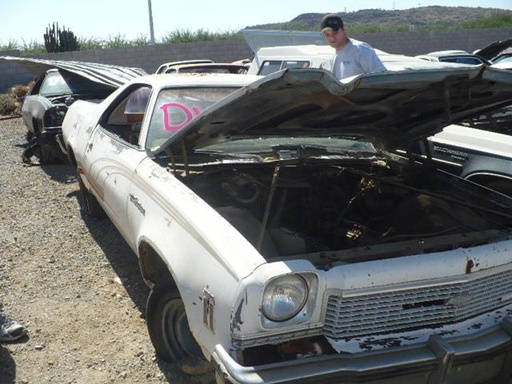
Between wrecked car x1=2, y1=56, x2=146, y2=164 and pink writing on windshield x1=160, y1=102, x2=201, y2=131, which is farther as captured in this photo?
wrecked car x1=2, y1=56, x2=146, y2=164

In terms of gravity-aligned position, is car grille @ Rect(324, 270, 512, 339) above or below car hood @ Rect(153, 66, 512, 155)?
below

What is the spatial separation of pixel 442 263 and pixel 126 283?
270cm

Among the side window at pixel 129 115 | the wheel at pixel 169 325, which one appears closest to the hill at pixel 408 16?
the side window at pixel 129 115

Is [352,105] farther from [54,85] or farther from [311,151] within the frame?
[54,85]

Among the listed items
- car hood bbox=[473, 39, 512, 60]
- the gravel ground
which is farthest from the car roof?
car hood bbox=[473, 39, 512, 60]

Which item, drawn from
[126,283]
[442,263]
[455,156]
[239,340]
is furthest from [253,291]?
[455,156]

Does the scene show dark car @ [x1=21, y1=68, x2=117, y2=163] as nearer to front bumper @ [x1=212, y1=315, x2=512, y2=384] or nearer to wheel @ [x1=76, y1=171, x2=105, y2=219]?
wheel @ [x1=76, y1=171, x2=105, y2=219]

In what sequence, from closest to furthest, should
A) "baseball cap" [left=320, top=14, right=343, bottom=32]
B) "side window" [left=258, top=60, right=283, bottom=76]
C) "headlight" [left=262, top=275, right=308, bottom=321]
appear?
1. "headlight" [left=262, top=275, right=308, bottom=321]
2. "baseball cap" [left=320, top=14, right=343, bottom=32]
3. "side window" [left=258, top=60, right=283, bottom=76]

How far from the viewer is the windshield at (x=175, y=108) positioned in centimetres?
395

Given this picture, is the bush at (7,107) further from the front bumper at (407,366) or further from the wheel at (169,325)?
the front bumper at (407,366)

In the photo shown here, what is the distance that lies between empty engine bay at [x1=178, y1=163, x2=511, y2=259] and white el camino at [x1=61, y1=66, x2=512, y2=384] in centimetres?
1

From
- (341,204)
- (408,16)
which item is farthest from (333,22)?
(408,16)

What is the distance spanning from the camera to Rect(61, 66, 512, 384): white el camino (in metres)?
2.34

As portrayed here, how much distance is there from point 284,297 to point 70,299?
240cm
